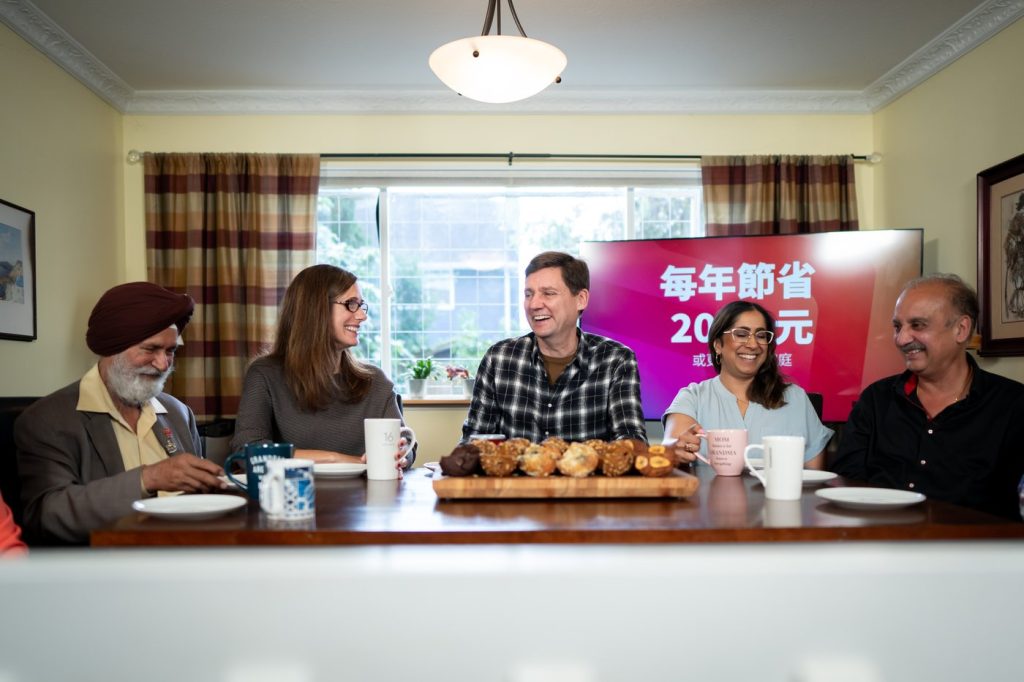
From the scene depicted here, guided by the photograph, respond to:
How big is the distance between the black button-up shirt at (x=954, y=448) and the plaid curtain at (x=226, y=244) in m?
3.03

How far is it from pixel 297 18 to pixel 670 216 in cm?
233

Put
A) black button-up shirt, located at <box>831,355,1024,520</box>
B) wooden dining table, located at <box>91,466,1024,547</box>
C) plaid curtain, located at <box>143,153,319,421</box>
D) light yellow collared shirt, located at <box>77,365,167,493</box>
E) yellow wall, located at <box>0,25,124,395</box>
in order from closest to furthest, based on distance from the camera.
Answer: wooden dining table, located at <box>91,466,1024,547</box> < light yellow collared shirt, located at <box>77,365,167,493</box> < black button-up shirt, located at <box>831,355,1024,520</box> < yellow wall, located at <box>0,25,124,395</box> < plaid curtain, located at <box>143,153,319,421</box>

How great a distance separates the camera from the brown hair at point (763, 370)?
A: 229cm

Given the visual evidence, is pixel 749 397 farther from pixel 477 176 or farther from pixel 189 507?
pixel 477 176

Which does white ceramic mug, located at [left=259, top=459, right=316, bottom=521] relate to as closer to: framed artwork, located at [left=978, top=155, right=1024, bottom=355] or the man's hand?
the man's hand

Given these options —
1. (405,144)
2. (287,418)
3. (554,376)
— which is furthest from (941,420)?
(405,144)

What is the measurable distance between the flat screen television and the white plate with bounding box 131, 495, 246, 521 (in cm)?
290

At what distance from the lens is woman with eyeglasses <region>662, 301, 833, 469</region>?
225 cm

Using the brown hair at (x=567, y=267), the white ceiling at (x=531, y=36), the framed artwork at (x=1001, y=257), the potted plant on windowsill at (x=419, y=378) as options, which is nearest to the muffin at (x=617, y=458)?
the brown hair at (x=567, y=267)

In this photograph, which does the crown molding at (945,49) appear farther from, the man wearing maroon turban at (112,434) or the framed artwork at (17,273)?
the framed artwork at (17,273)

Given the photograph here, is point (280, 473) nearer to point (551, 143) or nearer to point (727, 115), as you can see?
point (551, 143)

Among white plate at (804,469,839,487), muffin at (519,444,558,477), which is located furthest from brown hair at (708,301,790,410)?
muffin at (519,444,558,477)

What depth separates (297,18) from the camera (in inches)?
129

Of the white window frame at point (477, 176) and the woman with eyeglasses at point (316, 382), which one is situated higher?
the white window frame at point (477, 176)
